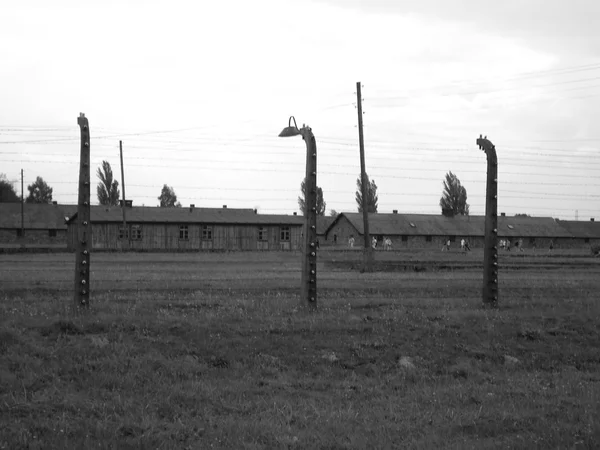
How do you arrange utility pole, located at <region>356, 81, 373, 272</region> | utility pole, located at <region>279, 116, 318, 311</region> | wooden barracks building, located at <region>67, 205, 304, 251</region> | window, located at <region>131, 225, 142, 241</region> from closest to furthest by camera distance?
utility pole, located at <region>279, 116, 318, 311</region> < utility pole, located at <region>356, 81, 373, 272</region> < wooden barracks building, located at <region>67, 205, 304, 251</region> < window, located at <region>131, 225, 142, 241</region>

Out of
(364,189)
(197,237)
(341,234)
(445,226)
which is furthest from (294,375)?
(445,226)

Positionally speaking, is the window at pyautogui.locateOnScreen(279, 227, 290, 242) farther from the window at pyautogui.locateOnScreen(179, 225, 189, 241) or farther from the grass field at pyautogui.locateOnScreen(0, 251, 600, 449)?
the grass field at pyautogui.locateOnScreen(0, 251, 600, 449)

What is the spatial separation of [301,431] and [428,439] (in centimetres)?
150

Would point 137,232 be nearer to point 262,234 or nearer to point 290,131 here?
point 262,234

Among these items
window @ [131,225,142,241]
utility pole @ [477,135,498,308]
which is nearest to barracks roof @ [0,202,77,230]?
window @ [131,225,142,241]

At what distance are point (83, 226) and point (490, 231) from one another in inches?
383

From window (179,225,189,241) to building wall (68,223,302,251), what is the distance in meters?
0.16

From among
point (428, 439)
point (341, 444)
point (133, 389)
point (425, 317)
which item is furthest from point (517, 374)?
point (133, 389)

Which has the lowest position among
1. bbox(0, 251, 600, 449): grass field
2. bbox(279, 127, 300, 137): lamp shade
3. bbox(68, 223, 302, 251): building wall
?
bbox(0, 251, 600, 449): grass field

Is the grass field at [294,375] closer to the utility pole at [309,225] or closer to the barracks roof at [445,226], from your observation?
the utility pole at [309,225]

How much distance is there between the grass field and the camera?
858cm

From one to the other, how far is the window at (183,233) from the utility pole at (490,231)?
213ft

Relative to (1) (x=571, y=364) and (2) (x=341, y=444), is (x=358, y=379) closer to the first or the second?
(2) (x=341, y=444)

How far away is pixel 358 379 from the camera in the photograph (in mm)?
11492
